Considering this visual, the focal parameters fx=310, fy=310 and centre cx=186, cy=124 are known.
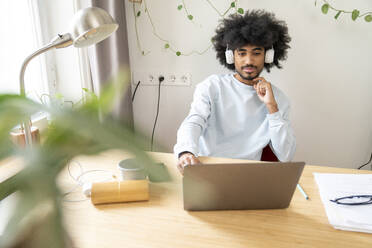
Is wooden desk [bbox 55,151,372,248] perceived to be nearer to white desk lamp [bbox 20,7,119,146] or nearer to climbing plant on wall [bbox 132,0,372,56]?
white desk lamp [bbox 20,7,119,146]

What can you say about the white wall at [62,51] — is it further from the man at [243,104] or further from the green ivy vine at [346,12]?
the green ivy vine at [346,12]

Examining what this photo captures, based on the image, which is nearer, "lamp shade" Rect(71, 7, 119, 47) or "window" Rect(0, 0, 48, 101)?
"lamp shade" Rect(71, 7, 119, 47)

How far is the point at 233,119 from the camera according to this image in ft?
5.67

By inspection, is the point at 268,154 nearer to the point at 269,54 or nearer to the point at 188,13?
the point at 269,54

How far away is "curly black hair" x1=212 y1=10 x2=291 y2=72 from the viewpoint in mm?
1711

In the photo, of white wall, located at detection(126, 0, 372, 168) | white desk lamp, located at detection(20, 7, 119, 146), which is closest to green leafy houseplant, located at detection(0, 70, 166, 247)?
white desk lamp, located at detection(20, 7, 119, 146)

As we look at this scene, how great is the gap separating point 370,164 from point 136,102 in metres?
1.79

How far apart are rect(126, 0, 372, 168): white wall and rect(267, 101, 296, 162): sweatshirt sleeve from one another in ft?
2.07

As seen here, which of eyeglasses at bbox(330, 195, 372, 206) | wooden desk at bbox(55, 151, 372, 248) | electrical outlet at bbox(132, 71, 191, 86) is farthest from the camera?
electrical outlet at bbox(132, 71, 191, 86)

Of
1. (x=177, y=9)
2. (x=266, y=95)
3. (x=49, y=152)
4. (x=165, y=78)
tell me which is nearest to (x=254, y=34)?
(x=266, y=95)

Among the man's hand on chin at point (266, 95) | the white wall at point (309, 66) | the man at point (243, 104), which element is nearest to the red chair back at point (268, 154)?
the man at point (243, 104)

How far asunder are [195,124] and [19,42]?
3.69 ft

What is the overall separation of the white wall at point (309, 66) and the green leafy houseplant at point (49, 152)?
1880mm

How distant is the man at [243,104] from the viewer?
1667mm
